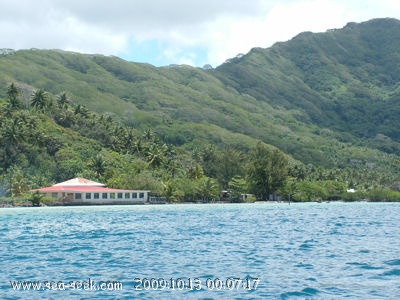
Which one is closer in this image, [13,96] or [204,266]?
[204,266]

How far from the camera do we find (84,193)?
107250 millimetres

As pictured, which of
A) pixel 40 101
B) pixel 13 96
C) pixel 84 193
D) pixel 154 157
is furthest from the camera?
pixel 40 101

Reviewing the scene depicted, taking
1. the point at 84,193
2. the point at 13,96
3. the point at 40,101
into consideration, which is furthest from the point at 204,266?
the point at 40,101

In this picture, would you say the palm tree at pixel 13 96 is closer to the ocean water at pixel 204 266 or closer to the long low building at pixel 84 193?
the long low building at pixel 84 193

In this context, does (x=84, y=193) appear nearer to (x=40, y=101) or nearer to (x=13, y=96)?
(x=13, y=96)

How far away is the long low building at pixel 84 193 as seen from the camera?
345 ft

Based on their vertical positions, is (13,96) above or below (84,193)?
above

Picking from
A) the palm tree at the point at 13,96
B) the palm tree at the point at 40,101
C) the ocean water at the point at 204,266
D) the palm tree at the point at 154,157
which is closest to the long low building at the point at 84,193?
the palm tree at the point at 154,157

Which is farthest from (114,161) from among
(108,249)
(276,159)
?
(108,249)

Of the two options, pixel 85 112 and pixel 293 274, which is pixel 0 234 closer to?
pixel 293 274

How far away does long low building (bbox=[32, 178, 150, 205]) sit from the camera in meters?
105

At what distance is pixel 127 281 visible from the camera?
21703 mm

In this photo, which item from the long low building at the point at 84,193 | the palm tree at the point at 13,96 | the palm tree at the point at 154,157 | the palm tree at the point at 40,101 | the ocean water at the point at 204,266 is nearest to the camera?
the ocean water at the point at 204,266

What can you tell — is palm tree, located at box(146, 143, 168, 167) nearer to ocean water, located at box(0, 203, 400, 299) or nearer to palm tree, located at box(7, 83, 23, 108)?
palm tree, located at box(7, 83, 23, 108)
